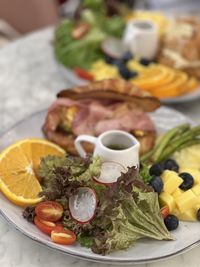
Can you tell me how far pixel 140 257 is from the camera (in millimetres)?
1157

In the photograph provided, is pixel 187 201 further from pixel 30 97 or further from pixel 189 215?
pixel 30 97

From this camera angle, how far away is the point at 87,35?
88.1 inches

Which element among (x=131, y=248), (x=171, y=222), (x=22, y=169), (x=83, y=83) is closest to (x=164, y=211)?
(x=171, y=222)

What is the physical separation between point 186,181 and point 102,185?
0.24 metres

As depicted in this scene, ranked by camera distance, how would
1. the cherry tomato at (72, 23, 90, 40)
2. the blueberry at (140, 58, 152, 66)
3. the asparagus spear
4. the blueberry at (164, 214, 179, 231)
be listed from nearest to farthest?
the blueberry at (164, 214, 179, 231) < the asparagus spear < the blueberry at (140, 58, 152, 66) < the cherry tomato at (72, 23, 90, 40)

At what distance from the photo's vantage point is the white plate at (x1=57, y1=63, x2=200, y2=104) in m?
1.89

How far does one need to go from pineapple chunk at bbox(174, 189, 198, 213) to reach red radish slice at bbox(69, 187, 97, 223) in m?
0.23

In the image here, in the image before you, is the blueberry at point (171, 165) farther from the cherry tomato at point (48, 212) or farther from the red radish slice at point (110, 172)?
the cherry tomato at point (48, 212)

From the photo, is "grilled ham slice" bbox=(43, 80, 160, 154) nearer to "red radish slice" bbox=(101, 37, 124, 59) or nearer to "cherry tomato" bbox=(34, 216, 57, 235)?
"cherry tomato" bbox=(34, 216, 57, 235)

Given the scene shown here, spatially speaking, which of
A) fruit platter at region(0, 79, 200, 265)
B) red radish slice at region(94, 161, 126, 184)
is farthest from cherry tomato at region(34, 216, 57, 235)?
red radish slice at region(94, 161, 126, 184)

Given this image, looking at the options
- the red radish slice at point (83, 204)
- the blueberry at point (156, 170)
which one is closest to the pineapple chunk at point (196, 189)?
the blueberry at point (156, 170)

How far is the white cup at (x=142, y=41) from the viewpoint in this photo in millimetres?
2166

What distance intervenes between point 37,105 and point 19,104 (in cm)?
7

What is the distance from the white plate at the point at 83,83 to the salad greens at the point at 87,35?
5cm
